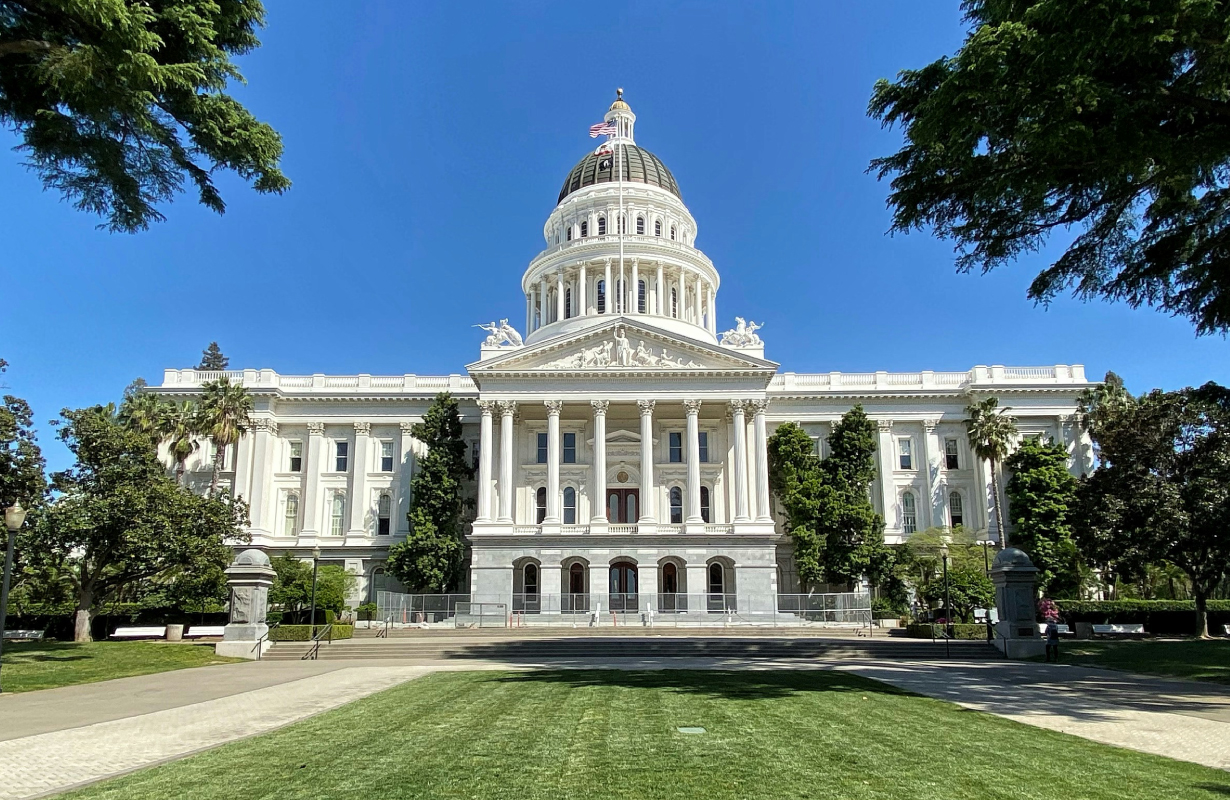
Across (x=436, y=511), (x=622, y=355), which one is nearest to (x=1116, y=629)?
(x=622, y=355)

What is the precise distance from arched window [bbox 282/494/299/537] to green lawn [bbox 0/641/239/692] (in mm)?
27951

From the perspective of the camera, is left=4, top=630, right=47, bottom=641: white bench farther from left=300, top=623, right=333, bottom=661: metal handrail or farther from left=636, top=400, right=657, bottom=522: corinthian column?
left=636, top=400, right=657, bottom=522: corinthian column

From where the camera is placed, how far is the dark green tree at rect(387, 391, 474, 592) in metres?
52.8

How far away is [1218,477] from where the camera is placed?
1672 inches

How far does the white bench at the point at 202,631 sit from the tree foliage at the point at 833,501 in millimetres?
32375

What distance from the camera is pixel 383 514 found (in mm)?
61719

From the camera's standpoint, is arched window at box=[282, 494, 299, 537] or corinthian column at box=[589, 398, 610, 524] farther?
arched window at box=[282, 494, 299, 537]

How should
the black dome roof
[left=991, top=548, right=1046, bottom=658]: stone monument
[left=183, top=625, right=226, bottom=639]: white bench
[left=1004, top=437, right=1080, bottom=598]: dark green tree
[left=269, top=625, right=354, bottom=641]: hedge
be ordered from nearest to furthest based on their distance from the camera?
[left=991, top=548, right=1046, bottom=658]: stone monument < [left=269, top=625, right=354, bottom=641]: hedge < [left=183, top=625, right=226, bottom=639]: white bench < [left=1004, top=437, right=1080, bottom=598]: dark green tree < the black dome roof

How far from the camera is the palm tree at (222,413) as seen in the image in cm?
5378

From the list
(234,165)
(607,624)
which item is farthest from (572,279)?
(234,165)

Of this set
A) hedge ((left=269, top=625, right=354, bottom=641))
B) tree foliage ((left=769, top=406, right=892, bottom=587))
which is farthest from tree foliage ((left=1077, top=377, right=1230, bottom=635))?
hedge ((left=269, top=625, right=354, bottom=641))

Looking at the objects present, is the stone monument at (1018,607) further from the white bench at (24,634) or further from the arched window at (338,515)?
the arched window at (338,515)

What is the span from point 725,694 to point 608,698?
Result: 2356 millimetres

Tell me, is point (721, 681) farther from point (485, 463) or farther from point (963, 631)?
point (485, 463)
